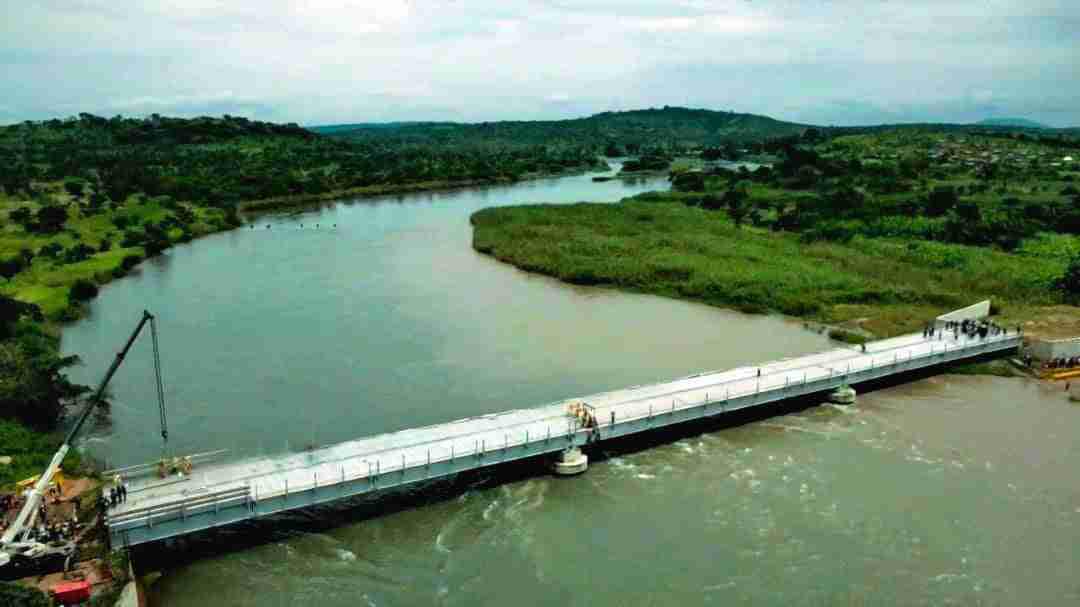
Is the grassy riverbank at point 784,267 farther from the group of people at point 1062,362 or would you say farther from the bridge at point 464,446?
the bridge at point 464,446

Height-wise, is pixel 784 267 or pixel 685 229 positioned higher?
pixel 685 229

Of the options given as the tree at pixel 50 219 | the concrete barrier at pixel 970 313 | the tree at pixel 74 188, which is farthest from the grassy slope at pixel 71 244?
the concrete barrier at pixel 970 313

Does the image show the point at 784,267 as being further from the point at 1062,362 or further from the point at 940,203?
the point at 940,203

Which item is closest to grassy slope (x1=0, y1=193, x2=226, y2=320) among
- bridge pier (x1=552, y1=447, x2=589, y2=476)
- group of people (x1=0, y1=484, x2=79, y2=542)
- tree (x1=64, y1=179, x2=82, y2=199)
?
tree (x1=64, y1=179, x2=82, y2=199)

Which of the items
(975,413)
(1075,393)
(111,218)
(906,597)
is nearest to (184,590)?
(906,597)

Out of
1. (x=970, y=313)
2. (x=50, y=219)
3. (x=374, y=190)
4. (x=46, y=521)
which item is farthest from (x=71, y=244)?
(x=970, y=313)

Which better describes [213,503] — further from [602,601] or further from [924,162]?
[924,162]

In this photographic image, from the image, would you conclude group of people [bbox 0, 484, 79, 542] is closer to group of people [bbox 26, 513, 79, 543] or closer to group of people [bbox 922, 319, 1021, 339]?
group of people [bbox 26, 513, 79, 543]
